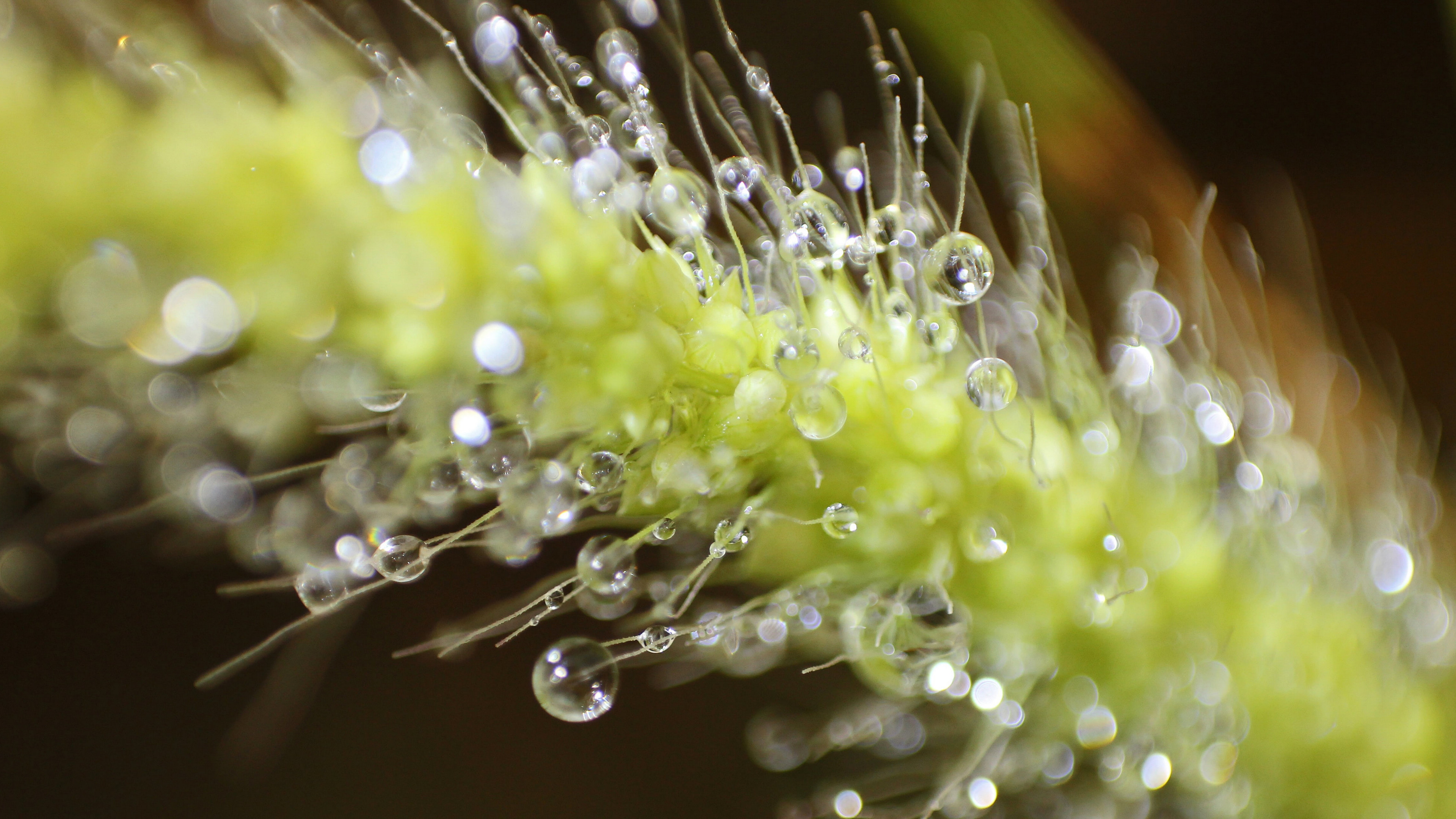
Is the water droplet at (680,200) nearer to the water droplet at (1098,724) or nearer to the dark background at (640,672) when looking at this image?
the water droplet at (1098,724)

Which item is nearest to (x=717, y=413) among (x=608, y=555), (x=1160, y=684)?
(x=608, y=555)

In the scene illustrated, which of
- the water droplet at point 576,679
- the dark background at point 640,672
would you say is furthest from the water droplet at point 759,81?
the dark background at point 640,672

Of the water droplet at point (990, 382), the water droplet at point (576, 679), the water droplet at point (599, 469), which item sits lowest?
the water droplet at point (576, 679)

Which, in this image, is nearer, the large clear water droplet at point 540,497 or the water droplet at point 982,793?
the large clear water droplet at point 540,497

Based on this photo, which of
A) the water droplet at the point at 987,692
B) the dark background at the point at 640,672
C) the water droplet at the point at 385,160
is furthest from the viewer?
the dark background at the point at 640,672

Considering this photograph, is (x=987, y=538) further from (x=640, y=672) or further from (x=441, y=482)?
(x=640, y=672)

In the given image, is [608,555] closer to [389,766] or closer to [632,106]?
[632,106]

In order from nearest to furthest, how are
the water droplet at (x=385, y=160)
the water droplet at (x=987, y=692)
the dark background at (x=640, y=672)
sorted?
the water droplet at (x=385, y=160) < the water droplet at (x=987, y=692) < the dark background at (x=640, y=672)
